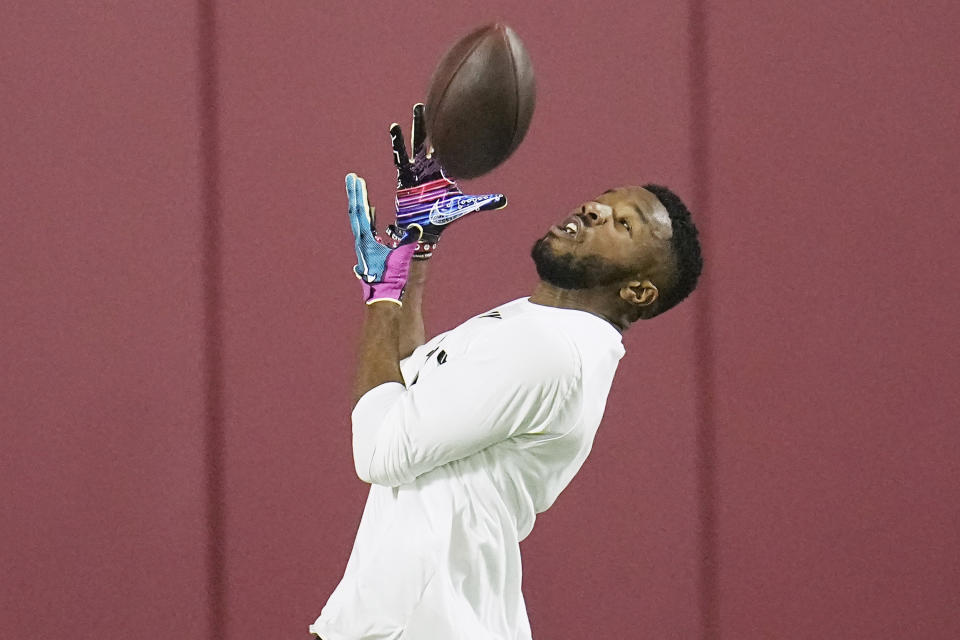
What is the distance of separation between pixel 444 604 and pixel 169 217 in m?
0.92

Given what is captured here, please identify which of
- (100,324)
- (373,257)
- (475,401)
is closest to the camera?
(475,401)

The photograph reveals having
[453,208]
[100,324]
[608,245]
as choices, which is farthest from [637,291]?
[100,324]

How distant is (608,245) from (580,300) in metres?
0.06

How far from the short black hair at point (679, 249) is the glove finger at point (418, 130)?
25cm

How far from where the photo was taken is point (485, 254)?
1890 mm

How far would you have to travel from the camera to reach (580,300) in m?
1.26

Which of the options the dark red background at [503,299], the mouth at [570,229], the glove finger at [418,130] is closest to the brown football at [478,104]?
the glove finger at [418,130]

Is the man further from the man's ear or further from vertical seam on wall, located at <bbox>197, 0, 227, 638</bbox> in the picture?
vertical seam on wall, located at <bbox>197, 0, 227, 638</bbox>

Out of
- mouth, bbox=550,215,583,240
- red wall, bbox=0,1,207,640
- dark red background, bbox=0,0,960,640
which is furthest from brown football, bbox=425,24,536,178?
red wall, bbox=0,1,207,640

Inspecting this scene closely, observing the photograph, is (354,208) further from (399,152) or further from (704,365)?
(704,365)

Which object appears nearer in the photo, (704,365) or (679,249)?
(679,249)

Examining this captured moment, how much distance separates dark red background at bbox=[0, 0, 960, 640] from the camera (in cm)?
184

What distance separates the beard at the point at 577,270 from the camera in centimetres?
124

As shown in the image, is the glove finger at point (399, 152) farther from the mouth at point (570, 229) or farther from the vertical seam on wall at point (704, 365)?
the vertical seam on wall at point (704, 365)
